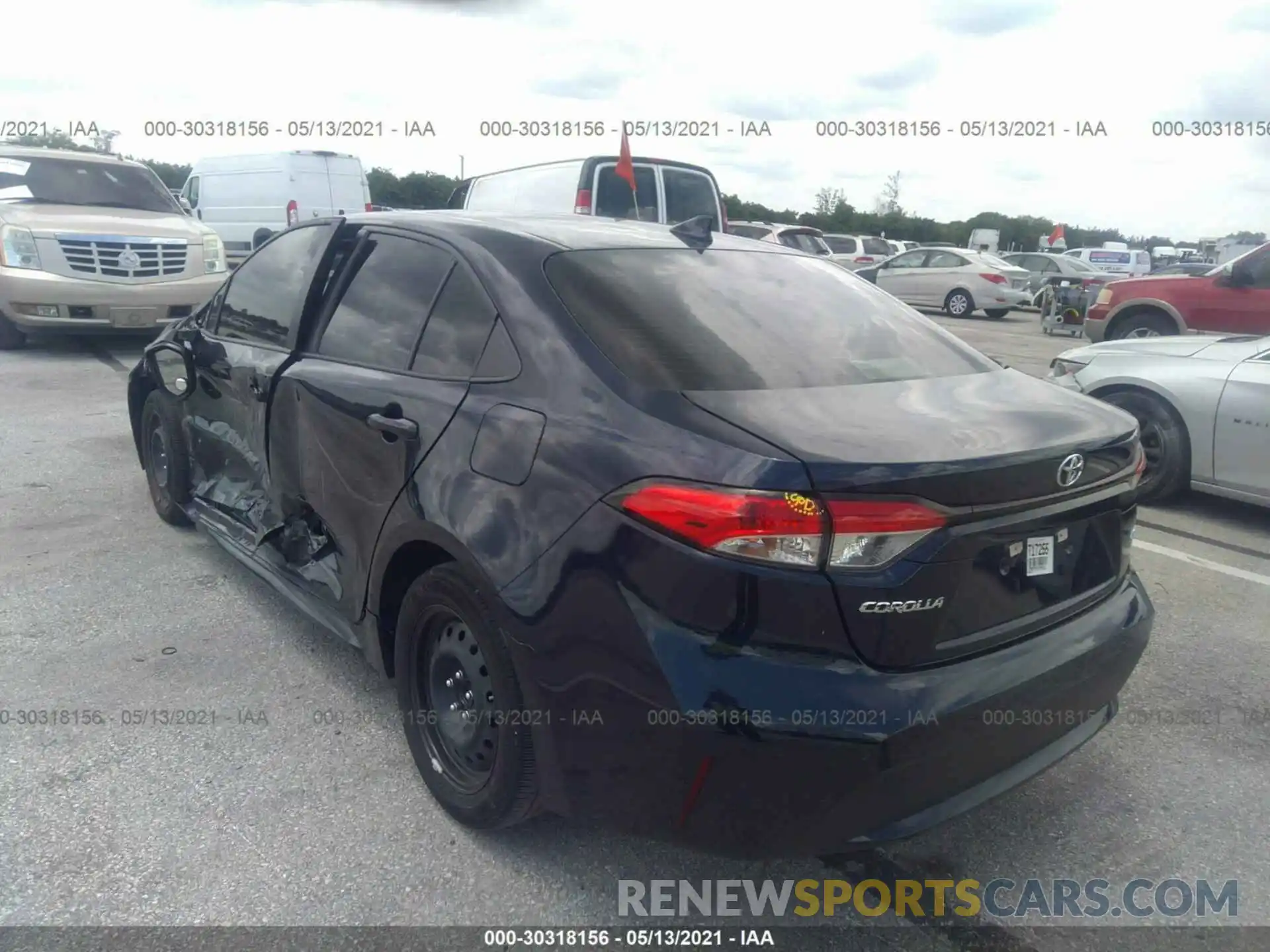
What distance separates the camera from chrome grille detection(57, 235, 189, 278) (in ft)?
29.8

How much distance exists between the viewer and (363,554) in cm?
290

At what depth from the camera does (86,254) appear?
9.12 metres

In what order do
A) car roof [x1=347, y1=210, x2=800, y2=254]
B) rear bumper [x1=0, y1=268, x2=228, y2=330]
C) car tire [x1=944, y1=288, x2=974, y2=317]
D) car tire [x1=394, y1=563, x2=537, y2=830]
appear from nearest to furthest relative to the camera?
1. car tire [x1=394, y1=563, x2=537, y2=830]
2. car roof [x1=347, y1=210, x2=800, y2=254]
3. rear bumper [x1=0, y1=268, x2=228, y2=330]
4. car tire [x1=944, y1=288, x2=974, y2=317]

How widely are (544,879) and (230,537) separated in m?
2.19

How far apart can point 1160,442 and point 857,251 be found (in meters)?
18.3

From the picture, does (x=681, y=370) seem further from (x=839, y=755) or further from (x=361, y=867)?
(x=361, y=867)

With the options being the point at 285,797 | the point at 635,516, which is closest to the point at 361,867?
the point at 285,797

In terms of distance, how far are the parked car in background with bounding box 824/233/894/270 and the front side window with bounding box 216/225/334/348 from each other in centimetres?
1925

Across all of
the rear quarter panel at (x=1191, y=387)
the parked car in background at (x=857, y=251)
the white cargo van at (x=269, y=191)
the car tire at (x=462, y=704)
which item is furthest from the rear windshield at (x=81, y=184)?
the parked car in background at (x=857, y=251)

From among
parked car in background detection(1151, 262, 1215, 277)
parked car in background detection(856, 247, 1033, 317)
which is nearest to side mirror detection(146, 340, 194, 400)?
parked car in background detection(1151, 262, 1215, 277)

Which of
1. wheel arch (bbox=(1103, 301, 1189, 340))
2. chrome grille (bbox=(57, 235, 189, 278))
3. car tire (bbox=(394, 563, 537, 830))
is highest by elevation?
chrome grille (bbox=(57, 235, 189, 278))

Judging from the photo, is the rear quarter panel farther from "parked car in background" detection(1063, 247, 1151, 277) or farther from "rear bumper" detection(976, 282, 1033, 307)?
"parked car in background" detection(1063, 247, 1151, 277)

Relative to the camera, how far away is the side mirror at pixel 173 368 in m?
4.23

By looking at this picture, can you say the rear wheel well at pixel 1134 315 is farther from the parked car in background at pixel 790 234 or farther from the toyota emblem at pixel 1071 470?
the toyota emblem at pixel 1071 470
